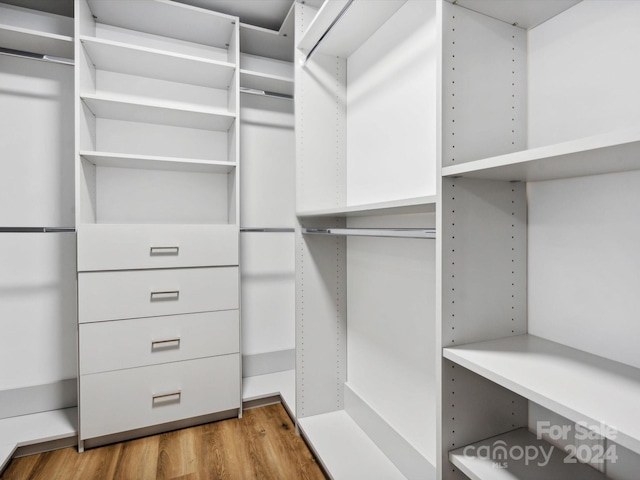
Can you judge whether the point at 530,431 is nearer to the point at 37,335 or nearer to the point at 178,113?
the point at 178,113

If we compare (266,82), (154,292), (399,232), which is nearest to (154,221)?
(154,292)

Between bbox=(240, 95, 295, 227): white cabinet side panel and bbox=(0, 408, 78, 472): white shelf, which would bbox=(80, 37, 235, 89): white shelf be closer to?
bbox=(240, 95, 295, 227): white cabinet side panel

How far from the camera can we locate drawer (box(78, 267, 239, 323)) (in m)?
1.60

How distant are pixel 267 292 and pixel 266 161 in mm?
913

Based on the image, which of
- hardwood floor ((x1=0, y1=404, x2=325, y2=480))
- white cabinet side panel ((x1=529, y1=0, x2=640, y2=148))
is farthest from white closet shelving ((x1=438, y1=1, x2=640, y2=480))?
hardwood floor ((x1=0, y1=404, x2=325, y2=480))

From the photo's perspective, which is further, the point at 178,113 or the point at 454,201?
the point at 178,113

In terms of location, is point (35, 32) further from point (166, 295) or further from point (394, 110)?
point (394, 110)

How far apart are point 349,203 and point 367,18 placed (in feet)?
2.66

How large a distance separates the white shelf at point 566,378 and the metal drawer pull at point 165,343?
1431mm

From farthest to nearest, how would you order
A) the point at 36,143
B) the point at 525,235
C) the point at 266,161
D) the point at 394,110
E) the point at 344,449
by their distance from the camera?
the point at 266,161 < the point at 36,143 < the point at 344,449 < the point at 394,110 < the point at 525,235

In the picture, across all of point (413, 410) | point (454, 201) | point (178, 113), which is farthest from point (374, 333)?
point (178, 113)

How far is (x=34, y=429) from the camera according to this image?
1.65 m

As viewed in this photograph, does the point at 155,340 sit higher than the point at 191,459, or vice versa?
the point at 155,340

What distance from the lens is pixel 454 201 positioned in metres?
0.81
